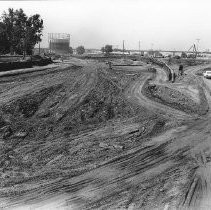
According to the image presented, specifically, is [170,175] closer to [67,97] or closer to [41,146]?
[41,146]

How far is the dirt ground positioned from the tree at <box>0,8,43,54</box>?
4037 centimetres

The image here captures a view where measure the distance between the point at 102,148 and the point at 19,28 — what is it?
5759 centimetres

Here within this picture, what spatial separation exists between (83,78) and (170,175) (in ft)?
85.5

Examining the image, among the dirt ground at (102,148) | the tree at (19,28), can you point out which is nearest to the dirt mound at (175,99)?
the dirt ground at (102,148)

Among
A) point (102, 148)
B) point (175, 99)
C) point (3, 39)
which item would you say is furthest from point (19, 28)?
point (102, 148)

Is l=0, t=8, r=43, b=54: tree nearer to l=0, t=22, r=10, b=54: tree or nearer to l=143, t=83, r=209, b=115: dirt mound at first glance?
l=0, t=22, r=10, b=54: tree

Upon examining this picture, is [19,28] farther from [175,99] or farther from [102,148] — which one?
[102,148]

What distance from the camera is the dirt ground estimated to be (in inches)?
536

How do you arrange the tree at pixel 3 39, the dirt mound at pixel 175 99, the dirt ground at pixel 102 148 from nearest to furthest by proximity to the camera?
1. the dirt ground at pixel 102 148
2. the dirt mound at pixel 175 99
3. the tree at pixel 3 39

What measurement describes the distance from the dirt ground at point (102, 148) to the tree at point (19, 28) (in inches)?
1589

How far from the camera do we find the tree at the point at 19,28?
2825 inches

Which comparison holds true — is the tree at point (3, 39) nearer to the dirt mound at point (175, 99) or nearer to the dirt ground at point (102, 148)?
the dirt ground at point (102, 148)

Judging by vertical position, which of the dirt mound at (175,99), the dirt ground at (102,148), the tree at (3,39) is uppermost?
the tree at (3,39)

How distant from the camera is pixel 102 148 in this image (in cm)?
1905
